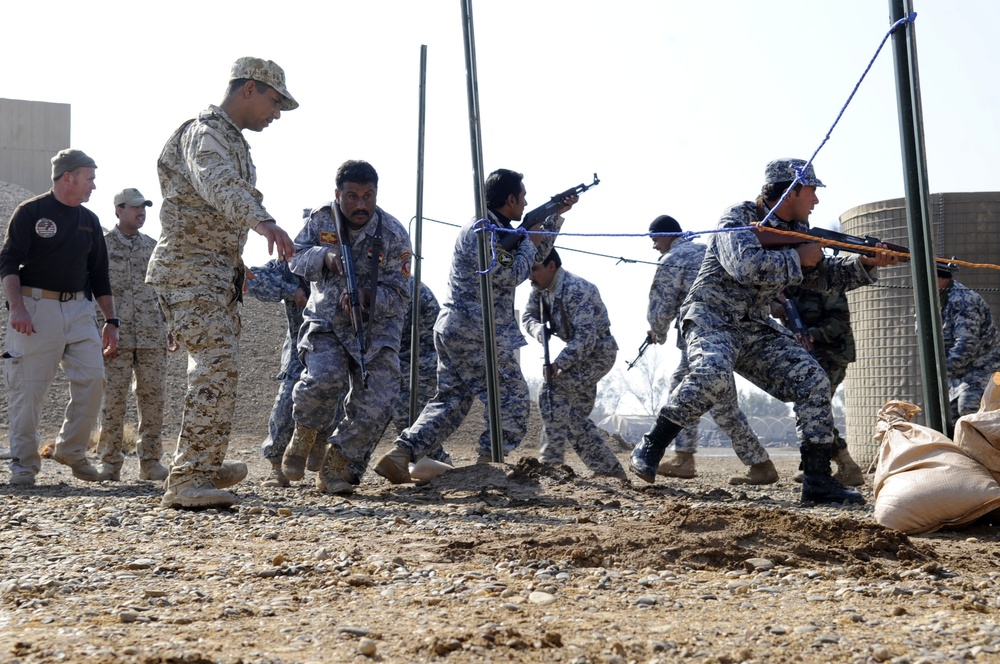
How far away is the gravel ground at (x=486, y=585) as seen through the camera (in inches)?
102

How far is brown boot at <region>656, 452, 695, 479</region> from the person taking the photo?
828 centimetres

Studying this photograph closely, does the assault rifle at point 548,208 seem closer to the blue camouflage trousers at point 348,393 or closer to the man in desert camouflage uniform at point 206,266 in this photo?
the blue camouflage trousers at point 348,393

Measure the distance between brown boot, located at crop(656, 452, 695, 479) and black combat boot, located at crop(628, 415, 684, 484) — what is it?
84.6 inches

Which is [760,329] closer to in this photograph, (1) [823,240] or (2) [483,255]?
(1) [823,240]

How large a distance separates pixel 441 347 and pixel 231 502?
2.25 m

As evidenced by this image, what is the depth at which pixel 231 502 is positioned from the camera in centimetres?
519

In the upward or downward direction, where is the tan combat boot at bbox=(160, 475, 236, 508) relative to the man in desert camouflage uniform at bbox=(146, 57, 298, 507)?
downward

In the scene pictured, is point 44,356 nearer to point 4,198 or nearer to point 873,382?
point 873,382

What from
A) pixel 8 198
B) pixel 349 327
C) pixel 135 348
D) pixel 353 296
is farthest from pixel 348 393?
pixel 8 198

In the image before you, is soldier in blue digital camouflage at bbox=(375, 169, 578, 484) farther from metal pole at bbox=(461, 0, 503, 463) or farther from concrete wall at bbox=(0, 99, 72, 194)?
concrete wall at bbox=(0, 99, 72, 194)

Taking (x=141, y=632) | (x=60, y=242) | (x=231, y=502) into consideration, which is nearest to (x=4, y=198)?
(x=60, y=242)

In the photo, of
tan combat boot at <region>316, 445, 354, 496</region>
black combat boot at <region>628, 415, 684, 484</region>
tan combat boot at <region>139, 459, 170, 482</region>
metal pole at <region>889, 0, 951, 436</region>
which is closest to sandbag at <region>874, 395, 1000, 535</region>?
metal pole at <region>889, 0, 951, 436</region>

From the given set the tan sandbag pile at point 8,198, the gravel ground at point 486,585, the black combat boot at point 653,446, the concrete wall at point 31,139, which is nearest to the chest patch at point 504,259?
the black combat boot at point 653,446

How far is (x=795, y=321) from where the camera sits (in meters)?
8.09
